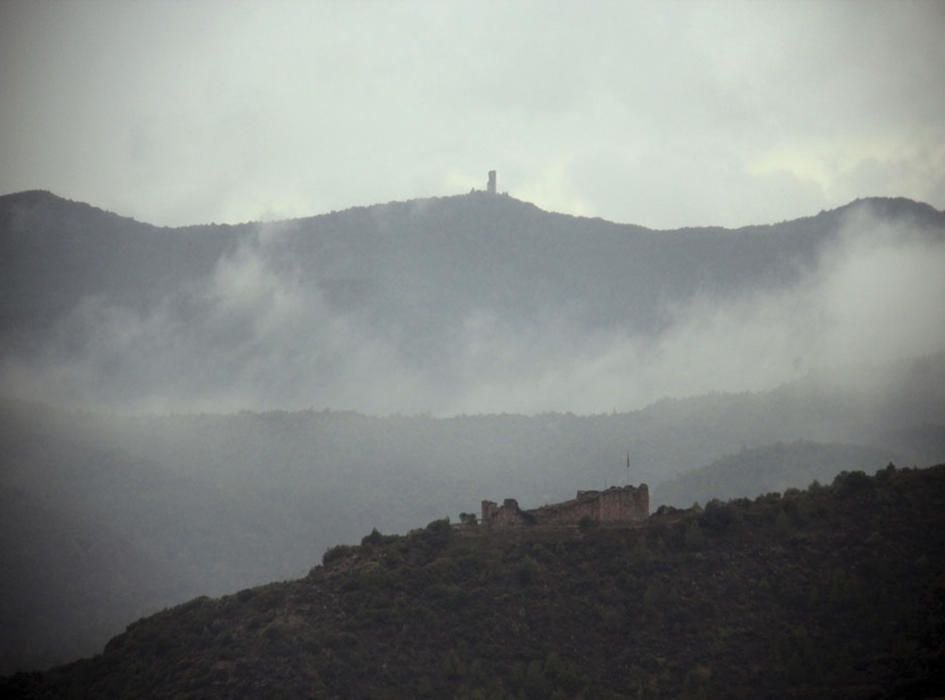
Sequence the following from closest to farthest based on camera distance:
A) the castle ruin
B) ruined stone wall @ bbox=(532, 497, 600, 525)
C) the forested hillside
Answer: the castle ruin < ruined stone wall @ bbox=(532, 497, 600, 525) < the forested hillside

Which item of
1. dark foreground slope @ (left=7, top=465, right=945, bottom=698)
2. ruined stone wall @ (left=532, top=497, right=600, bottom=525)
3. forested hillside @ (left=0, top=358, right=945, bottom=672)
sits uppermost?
forested hillside @ (left=0, top=358, right=945, bottom=672)

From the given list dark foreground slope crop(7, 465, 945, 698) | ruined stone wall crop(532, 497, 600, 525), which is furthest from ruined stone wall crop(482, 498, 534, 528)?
dark foreground slope crop(7, 465, 945, 698)

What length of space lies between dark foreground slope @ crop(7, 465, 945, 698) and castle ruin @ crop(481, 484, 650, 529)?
1.49 m

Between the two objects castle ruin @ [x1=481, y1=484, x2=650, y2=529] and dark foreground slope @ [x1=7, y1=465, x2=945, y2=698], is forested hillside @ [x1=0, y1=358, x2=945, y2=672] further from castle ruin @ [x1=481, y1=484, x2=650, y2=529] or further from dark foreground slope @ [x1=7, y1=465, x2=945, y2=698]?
dark foreground slope @ [x1=7, y1=465, x2=945, y2=698]

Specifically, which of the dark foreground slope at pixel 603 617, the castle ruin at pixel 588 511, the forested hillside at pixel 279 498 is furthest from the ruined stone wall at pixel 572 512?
the forested hillside at pixel 279 498

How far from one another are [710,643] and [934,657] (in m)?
11.2

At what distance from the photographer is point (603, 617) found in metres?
79.2

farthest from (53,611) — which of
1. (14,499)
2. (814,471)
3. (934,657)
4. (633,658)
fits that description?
(934,657)

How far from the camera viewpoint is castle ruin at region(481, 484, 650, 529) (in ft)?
288

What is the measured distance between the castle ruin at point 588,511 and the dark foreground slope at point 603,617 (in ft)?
4.89

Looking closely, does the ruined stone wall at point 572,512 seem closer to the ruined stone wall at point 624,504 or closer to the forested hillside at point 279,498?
the ruined stone wall at point 624,504

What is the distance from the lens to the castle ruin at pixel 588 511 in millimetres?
87875

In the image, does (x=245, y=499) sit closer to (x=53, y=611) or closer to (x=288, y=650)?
(x=53, y=611)

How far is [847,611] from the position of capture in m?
75.5
